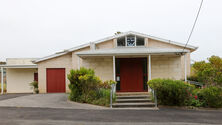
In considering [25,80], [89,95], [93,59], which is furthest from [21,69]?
[89,95]

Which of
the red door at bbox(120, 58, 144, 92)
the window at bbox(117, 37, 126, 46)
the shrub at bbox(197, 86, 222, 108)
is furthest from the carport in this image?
the shrub at bbox(197, 86, 222, 108)

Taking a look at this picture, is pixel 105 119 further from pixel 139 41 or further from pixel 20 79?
pixel 20 79

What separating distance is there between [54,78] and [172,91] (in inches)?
418

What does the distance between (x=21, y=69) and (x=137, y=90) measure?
12.4 m

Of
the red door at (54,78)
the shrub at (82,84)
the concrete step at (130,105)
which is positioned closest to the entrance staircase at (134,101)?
the concrete step at (130,105)

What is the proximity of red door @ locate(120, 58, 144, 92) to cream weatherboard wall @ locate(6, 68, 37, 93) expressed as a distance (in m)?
10.4

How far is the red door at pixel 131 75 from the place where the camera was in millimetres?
12922

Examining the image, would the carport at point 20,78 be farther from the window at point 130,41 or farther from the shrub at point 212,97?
the shrub at point 212,97

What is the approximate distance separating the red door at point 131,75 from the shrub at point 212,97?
4422 millimetres

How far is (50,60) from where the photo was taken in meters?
16.4

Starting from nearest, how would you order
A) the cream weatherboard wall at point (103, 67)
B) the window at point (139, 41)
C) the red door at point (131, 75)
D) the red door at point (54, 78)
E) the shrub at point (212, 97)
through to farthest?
the shrub at point (212, 97) → the red door at point (131, 75) → the cream weatherboard wall at point (103, 67) → the window at point (139, 41) → the red door at point (54, 78)

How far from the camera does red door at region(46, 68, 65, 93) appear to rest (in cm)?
1642

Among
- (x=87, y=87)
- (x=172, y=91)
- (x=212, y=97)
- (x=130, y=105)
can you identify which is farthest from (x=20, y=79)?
(x=212, y=97)

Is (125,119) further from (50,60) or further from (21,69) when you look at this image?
(21,69)
